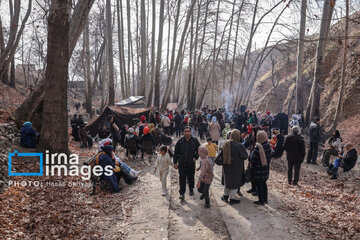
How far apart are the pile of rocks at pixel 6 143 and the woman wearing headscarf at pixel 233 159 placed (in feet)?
16.8

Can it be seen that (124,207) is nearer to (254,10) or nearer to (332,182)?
(332,182)

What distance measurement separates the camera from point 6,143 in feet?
26.3

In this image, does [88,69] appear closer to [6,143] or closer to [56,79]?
[56,79]

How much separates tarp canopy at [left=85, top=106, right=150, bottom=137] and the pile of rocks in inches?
Answer: 230

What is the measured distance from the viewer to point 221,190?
748 cm

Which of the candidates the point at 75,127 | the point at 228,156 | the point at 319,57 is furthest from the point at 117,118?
the point at 319,57

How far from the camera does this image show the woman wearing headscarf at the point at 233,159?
616 cm

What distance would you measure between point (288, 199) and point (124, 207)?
14.0ft

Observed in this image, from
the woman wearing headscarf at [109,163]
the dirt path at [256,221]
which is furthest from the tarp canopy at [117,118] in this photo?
the dirt path at [256,221]

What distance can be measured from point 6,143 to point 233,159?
6.76 m

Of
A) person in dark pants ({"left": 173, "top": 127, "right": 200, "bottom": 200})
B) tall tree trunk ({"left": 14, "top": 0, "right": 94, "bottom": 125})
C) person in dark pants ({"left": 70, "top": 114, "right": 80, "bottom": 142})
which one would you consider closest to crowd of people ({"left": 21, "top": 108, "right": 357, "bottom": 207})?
person in dark pants ({"left": 173, "top": 127, "right": 200, "bottom": 200})

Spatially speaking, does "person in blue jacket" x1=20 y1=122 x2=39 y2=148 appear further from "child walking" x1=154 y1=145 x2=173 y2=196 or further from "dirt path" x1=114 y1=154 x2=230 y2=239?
"child walking" x1=154 y1=145 x2=173 y2=196

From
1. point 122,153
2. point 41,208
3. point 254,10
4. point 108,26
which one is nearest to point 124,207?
point 41,208

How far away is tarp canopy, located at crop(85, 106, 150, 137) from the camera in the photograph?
1534cm
